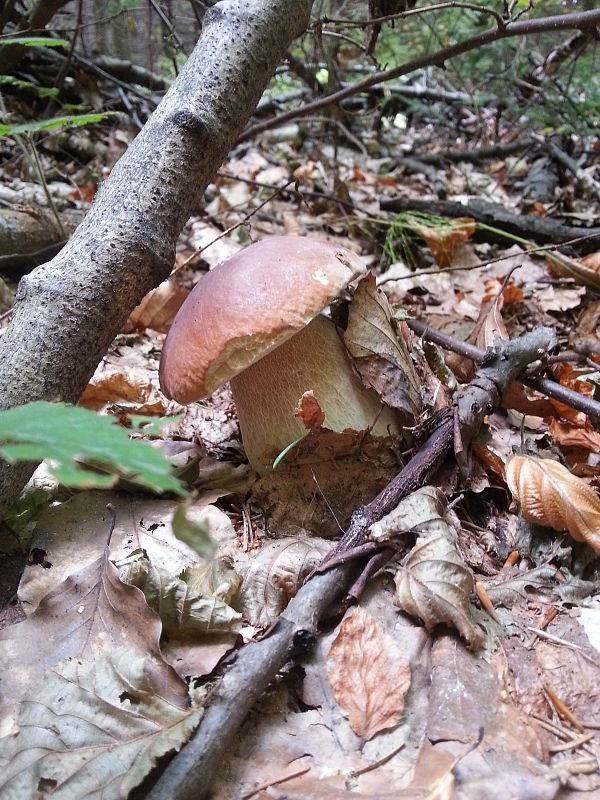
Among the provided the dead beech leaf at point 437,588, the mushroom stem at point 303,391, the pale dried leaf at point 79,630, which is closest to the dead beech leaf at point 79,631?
the pale dried leaf at point 79,630

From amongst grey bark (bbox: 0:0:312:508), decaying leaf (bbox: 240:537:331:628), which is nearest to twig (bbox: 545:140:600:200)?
grey bark (bbox: 0:0:312:508)

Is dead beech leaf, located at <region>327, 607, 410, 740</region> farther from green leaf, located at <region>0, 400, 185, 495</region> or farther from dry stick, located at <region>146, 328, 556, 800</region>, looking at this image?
green leaf, located at <region>0, 400, 185, 495</region>

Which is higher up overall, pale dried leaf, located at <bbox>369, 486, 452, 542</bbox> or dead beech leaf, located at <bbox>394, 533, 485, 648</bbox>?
pale dried leaf, located at <bbox>369, 486, 452, 542</bbox>

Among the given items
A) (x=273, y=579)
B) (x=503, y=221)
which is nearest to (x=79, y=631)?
(x=273, y=579)

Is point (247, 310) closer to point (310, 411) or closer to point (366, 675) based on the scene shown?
point (310, 411)

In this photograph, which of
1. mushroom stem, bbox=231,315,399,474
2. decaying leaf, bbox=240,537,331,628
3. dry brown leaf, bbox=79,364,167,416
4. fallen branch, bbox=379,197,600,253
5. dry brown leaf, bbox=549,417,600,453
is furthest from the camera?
fallen branch, bbox=379,197,600,253

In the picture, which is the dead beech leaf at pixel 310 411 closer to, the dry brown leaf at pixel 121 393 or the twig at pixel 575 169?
the dry brown leaf at pixel 121 393

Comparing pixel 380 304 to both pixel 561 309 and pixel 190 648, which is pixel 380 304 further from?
pixel 561 309
